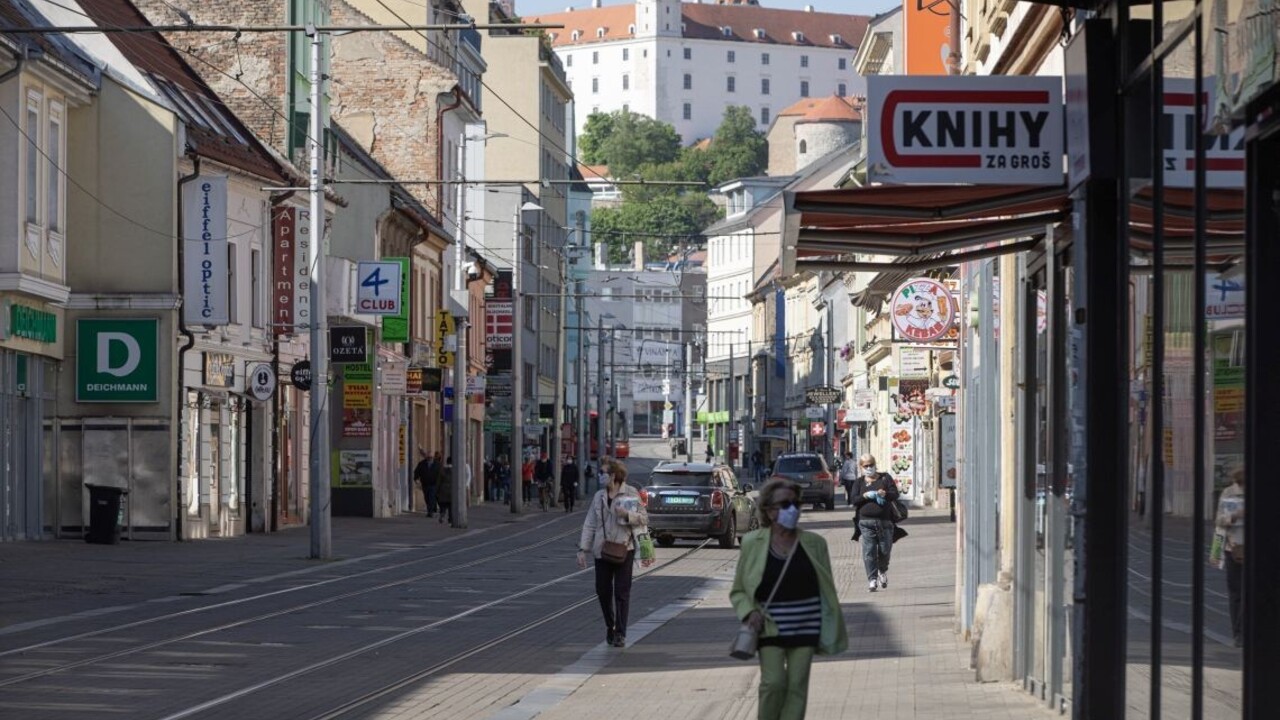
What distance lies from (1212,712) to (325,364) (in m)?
28.1

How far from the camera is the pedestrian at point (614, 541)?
61.8 feet

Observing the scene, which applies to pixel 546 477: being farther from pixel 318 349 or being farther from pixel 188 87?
pixel 318 349

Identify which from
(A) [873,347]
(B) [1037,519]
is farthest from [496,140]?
(B) [1037,519]

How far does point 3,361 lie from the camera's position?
112 feet

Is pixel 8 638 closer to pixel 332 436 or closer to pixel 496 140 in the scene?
pixel 332 436

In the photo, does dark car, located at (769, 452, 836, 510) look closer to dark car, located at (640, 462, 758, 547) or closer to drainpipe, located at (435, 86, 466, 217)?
drainpipe, located at (435, 86, 466, 217)

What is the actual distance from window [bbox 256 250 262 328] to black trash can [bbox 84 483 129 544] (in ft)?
31.2

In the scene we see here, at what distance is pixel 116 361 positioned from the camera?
37.9m

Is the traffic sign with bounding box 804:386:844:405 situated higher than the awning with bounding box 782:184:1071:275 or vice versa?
the awning with bounding box 782:184:1071:275

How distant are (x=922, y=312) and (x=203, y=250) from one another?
1369cm

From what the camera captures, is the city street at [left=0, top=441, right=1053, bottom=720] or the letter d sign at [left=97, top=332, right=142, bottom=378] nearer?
the city street at [left=0, top=441, right=1053, bottom=720]

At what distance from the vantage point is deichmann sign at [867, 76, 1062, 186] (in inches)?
402

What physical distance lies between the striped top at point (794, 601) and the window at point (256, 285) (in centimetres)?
3480

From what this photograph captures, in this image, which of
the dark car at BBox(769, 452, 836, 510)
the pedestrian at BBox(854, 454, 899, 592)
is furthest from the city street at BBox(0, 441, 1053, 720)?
the dark car at BBox(769, 452, 836, 510)
